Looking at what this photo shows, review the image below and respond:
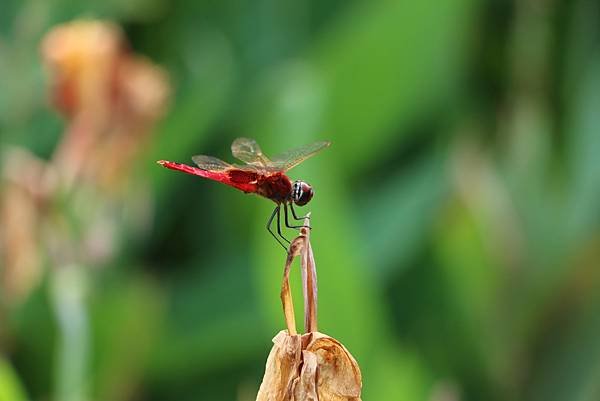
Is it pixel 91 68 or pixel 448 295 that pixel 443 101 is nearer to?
pixel 448 295

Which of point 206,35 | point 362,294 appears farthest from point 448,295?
point 206,35

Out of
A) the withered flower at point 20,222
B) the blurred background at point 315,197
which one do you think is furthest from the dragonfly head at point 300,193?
the withered flower at point 20,222

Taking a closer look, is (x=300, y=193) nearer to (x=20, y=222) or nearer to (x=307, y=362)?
(x=307, y=362)

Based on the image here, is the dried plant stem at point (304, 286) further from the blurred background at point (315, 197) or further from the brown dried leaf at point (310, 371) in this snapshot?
the blurred background at point (315, 197)

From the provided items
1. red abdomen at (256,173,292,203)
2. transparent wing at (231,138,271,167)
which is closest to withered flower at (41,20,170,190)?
transparent wing at (231,138,271,167)

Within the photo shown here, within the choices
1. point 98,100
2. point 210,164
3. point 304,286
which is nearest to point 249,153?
point 210,164

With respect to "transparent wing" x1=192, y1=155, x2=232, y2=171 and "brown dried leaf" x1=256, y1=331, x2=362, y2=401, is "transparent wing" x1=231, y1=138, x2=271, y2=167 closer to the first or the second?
"transparent wing" x1=192, y1=155, x2=232, y2=171
